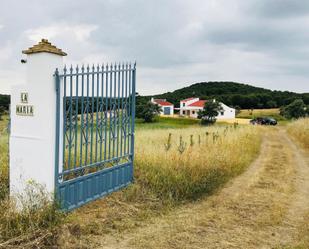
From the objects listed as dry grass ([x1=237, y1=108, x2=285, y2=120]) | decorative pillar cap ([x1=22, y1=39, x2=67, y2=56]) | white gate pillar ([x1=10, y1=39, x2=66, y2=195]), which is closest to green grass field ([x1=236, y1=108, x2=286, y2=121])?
dry grass ([x1=237, y1=108, x2=285, y2=120])

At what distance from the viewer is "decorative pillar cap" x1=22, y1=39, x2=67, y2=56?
6.24 meters

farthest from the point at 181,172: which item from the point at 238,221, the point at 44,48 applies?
the point at 44,48

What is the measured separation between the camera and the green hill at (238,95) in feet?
267

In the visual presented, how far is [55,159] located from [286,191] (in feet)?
19.3

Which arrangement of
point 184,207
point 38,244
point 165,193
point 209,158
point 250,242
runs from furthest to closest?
point 209,158
point 165,193
point 184,207
point 250,242
point 38,244

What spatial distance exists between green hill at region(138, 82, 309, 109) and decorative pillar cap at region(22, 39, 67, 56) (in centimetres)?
6217

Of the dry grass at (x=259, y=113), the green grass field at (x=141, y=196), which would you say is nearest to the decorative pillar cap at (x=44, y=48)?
→ the green grass field at (x=141, y=196)

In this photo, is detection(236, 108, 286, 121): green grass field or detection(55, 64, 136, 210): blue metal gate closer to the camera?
detection(55, 64, 136, 210): blue metal gate

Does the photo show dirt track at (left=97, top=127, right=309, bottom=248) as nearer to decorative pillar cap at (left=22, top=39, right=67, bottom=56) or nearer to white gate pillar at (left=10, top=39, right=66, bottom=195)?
white gate pillar at (left=10, top=39, right=66, bottom=195)

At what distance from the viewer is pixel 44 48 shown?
20.5 ft

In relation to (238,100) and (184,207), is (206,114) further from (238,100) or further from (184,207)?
(184,207)

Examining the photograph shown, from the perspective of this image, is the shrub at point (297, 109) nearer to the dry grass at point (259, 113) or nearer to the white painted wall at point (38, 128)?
the dry grass at point (259, 113)

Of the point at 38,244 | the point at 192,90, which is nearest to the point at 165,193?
the point at 38,244

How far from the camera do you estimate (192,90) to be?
10050 centimetres
